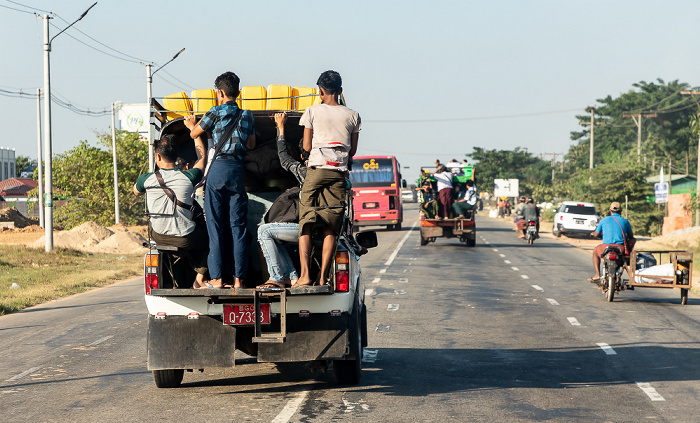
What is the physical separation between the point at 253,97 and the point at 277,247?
193 cm

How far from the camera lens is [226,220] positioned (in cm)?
734

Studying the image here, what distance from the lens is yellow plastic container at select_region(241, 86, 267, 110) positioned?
8.48 meters

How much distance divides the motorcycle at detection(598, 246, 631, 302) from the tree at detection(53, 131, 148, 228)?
4094 centimetres

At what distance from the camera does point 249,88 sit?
340 inches

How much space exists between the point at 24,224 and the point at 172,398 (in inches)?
2216

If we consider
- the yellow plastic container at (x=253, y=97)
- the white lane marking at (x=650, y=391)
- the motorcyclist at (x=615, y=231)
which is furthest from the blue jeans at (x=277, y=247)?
the motorcyclist at (x=615, y=231)

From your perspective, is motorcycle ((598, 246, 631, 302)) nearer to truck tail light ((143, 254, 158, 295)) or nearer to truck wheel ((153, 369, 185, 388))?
truck wheel ((153, 369, 185, 388))

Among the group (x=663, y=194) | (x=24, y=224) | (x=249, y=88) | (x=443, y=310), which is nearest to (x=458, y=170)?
(x=663, y=194)

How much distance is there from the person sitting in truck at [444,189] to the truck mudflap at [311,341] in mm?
22284

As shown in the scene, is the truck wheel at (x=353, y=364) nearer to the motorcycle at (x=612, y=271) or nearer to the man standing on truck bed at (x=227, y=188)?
the man standing on truck bed at (x=227, y=188)

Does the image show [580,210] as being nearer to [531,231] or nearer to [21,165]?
[531,231]

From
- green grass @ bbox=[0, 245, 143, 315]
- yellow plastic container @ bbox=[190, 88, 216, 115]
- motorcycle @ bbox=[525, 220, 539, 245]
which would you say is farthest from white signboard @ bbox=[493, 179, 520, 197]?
yellow plastic container @ bbox=[190, 88, 216, 115]

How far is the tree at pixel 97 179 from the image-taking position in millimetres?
53125

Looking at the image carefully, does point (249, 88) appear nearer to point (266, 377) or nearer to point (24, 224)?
point (266, 377)
